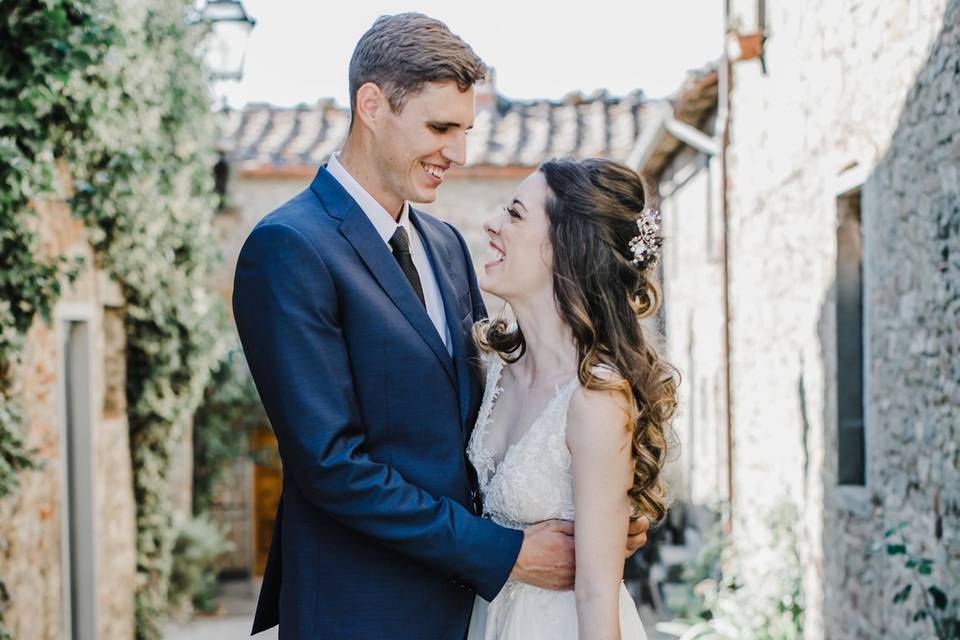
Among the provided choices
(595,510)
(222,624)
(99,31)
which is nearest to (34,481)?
(99,31)

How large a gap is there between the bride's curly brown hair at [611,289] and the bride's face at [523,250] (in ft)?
0.07

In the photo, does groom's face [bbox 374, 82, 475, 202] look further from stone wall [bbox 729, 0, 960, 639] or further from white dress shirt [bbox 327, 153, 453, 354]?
stone wall [bbox 729, 0, 960, 639]

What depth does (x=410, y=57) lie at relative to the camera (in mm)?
2336

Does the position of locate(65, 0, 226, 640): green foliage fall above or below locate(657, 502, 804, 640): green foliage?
above

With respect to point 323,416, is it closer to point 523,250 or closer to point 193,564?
point 523,250

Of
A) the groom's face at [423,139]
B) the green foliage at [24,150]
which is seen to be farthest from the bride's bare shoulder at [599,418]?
the green foliage at [24,150]

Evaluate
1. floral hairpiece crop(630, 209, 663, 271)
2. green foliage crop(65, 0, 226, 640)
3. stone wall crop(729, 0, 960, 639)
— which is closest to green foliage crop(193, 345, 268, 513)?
green foliage crop(65, 0, 226, 640)

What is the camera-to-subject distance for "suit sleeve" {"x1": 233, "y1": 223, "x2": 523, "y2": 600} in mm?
2164

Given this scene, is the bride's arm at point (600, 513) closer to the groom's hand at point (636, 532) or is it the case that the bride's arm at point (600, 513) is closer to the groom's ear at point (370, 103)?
the groom's hand at point (636, 532)

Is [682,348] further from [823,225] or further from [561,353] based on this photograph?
[561,353]

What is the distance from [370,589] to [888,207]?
10.1ft

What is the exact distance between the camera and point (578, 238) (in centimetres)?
251

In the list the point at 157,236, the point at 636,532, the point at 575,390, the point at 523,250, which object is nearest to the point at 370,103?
the point at 523,250

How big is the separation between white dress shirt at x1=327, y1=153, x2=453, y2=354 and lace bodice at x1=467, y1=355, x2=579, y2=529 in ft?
0.80
